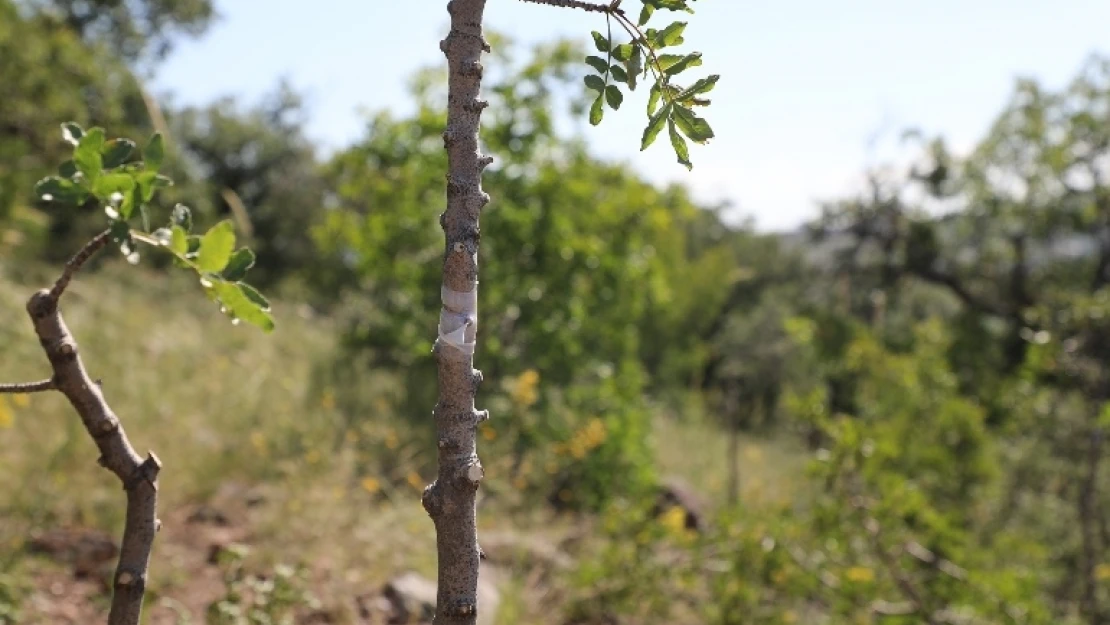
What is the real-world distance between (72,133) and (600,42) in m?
0.66

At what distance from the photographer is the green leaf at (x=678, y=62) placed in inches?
43.8

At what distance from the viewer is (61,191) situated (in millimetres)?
1176

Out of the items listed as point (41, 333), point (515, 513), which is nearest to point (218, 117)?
point (515, 513)

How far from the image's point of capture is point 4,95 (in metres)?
8.47

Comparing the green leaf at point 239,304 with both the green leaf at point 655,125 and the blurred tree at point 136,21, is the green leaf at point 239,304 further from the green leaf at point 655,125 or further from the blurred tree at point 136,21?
the blurred tree at point 136,21

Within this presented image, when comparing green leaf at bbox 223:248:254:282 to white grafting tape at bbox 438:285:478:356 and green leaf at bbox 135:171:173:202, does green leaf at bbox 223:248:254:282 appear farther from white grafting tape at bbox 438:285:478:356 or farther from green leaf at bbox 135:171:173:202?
white grafting tape at bbox 438:285:478:356

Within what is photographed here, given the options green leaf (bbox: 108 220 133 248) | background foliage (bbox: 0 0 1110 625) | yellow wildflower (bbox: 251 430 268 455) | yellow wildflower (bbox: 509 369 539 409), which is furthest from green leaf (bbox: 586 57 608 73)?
yellow wildflower (bbox: 251 430 268 455)

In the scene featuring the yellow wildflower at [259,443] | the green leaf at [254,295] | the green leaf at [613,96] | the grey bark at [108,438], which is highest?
the yellow wildflower at [259,443]

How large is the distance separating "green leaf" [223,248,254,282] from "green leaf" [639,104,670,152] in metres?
0.47

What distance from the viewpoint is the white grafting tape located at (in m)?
0.99

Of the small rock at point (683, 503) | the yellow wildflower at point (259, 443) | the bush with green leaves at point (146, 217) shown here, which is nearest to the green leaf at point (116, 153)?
the bush with green leaves at point (146, 217)

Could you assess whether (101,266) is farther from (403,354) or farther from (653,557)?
(653,557)

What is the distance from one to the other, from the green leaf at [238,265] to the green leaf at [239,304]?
0.02 meters

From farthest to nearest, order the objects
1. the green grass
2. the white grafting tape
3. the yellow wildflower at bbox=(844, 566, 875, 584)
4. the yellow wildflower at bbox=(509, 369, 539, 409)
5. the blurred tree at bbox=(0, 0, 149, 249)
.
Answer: the blurred tree at bbox=(0, 0, 149, 249), the yellow wildflower at bbox=(509, 369, 539, 409), the yellow wildflower at bbox=(844, 566, 875, 584), the green grass, the white grafting tape
